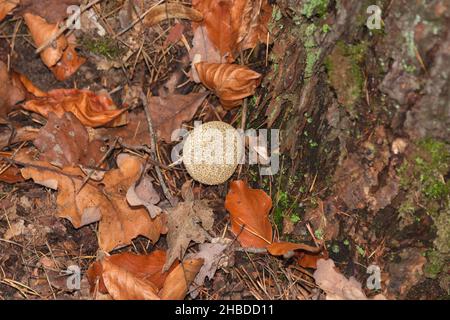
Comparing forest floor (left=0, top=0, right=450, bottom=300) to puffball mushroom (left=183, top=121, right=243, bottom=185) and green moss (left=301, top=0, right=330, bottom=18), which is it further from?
puffball mushroom (left=183, top=121, right=243, bottom=185)

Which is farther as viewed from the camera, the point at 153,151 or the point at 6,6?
the point at 6,6

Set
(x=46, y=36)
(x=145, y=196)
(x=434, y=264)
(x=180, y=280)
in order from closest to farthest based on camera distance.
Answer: (x=434, y=264) → (x=180, y=280) → (x=145, y=196) → (x=46, y=36)

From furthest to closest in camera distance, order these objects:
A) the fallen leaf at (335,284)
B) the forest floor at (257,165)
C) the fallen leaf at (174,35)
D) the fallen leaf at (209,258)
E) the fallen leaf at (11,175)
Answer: the fallen leaf at (174,35) → the fallen leaf at (11,175) → the fallen leaf at (209,258) → the fallen leaf at (335,284) → the forest floor at (257,165)

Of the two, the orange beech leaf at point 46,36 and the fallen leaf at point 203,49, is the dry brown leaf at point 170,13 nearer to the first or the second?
the fallen leaf at point 203,49

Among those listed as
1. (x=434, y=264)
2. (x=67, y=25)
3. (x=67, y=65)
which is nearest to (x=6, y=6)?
(x=67, y=25)

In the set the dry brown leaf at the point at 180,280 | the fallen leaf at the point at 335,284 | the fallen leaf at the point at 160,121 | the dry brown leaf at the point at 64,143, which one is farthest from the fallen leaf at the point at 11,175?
the fallen leaf at the point at 335,284

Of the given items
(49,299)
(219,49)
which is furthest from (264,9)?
(49,299)

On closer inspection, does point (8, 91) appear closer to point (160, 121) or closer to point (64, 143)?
point (64, 143)

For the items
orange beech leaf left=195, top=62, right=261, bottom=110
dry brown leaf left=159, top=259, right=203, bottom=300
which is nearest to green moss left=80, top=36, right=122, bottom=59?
orange beech leaf left=195, top=62, right=261, bottom=110
